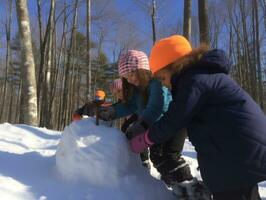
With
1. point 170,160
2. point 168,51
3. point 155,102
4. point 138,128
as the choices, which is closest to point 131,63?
point 155,102

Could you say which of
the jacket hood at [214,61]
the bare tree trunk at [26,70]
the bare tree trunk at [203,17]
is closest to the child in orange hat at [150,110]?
the jacket hood at [214,61]

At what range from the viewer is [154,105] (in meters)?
2.94

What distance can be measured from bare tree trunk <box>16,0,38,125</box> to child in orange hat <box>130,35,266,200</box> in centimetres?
493

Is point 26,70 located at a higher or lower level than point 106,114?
lower

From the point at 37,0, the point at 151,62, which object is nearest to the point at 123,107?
the point at 151,62

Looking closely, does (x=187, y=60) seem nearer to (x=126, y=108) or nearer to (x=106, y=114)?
(x=106, y=114)

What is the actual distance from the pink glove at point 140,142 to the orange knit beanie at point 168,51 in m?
0.48

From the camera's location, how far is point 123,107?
3.54 metres

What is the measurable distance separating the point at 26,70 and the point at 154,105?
14.9 feet

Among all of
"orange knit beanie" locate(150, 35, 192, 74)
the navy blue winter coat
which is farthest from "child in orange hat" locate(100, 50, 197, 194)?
the navy blue winter coat

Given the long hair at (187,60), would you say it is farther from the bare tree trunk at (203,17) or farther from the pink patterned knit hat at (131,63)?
the bare tree trunk at (203,17)

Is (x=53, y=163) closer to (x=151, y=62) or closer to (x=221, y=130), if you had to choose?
(x=151, y=62)

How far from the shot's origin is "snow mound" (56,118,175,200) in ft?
8.63

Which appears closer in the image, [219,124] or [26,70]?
[219,124]
